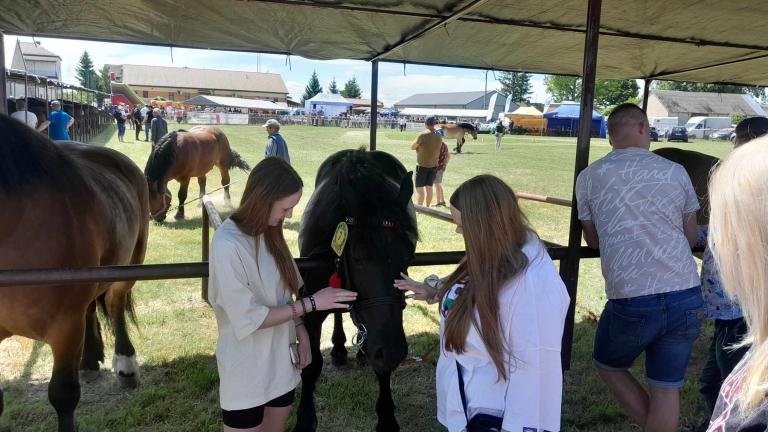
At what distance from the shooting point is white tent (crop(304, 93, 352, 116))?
76.6 metres

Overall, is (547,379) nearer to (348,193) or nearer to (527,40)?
(348,193)

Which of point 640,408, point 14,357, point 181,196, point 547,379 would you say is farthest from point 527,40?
point 181,196

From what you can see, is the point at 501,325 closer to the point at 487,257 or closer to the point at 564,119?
the point at 487,257

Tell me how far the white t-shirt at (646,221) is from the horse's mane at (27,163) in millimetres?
3003

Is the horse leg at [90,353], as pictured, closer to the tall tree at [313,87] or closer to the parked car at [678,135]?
the parked car at [678,135]

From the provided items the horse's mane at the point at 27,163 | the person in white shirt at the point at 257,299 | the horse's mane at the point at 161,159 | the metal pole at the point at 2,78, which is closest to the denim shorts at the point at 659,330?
the person in white shirt at the point at 257,299

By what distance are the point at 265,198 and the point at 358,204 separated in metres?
0.63

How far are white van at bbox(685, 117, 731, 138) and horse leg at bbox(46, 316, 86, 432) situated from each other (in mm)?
57911

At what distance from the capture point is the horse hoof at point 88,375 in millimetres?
4027

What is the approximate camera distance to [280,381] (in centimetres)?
218

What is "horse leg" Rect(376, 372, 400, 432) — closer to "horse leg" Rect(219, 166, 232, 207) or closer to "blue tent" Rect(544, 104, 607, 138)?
"horse leg" Rect(219, 166, 232, 207)

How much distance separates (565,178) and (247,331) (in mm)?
17754

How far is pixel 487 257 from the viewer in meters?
1.75

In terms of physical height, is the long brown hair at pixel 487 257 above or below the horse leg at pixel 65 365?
above
